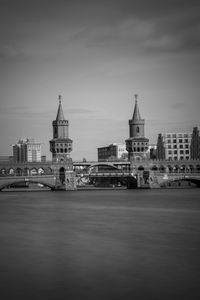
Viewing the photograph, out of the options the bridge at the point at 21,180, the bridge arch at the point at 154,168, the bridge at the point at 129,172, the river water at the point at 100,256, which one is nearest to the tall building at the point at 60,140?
the bridge at the point at 129,172

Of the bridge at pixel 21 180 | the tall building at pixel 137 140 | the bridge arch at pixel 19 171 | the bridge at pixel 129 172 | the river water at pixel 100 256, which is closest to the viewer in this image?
the river water at pixel 100 256

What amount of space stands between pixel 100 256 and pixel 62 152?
104m

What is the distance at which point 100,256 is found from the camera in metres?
39.2

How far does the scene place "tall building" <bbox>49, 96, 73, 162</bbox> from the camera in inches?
5591

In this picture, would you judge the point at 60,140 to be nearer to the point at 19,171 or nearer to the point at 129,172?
the point at 19,171

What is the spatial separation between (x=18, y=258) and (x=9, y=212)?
112 feet

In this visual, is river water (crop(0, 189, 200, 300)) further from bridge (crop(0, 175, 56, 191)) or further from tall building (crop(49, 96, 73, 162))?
tall building (crop(49, 96, 73, 162))

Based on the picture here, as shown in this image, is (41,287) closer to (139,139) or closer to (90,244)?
(90,244)

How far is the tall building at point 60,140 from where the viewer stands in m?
142

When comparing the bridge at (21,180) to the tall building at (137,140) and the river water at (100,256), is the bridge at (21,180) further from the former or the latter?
the river water at (100,256)

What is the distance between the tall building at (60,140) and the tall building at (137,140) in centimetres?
1528

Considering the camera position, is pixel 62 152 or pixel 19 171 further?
pixel 62 152

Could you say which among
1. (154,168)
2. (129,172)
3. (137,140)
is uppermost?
(137,140)

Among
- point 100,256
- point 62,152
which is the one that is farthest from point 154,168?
point 100,256
